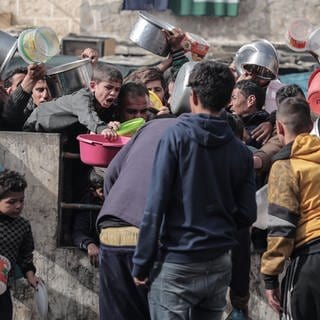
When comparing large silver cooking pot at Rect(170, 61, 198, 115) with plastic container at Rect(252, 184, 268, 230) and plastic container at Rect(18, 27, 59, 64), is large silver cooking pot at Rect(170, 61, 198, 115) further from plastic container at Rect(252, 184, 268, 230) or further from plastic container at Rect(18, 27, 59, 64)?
plastic container at Rect(18, 27, 59, 64)

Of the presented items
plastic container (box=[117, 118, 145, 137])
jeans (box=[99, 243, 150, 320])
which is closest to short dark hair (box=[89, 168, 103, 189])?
plastic container (box=[117, 118, 145, 137])

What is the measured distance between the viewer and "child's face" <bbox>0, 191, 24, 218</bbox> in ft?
17.9

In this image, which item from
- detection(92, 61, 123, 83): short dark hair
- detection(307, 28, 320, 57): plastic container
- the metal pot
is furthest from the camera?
detection(307, 28, 320, 57): plastic container

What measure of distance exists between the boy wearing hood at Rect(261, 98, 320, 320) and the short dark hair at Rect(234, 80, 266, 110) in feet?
5.24

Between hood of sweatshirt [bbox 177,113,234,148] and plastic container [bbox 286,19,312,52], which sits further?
plastic container [bbox 286,19,312,52]

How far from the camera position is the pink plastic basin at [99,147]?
546 cm

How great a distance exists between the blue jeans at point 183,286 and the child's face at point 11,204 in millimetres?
1397

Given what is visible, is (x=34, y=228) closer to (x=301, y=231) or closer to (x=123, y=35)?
(x=301, y=231)

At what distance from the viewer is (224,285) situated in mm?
4438

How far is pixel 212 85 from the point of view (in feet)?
14.1

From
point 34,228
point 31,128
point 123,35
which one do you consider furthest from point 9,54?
point 123,35

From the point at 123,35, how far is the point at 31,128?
1033 centimetres

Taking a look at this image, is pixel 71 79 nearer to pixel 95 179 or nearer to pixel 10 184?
pixel 95 179

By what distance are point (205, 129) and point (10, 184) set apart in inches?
64.5
